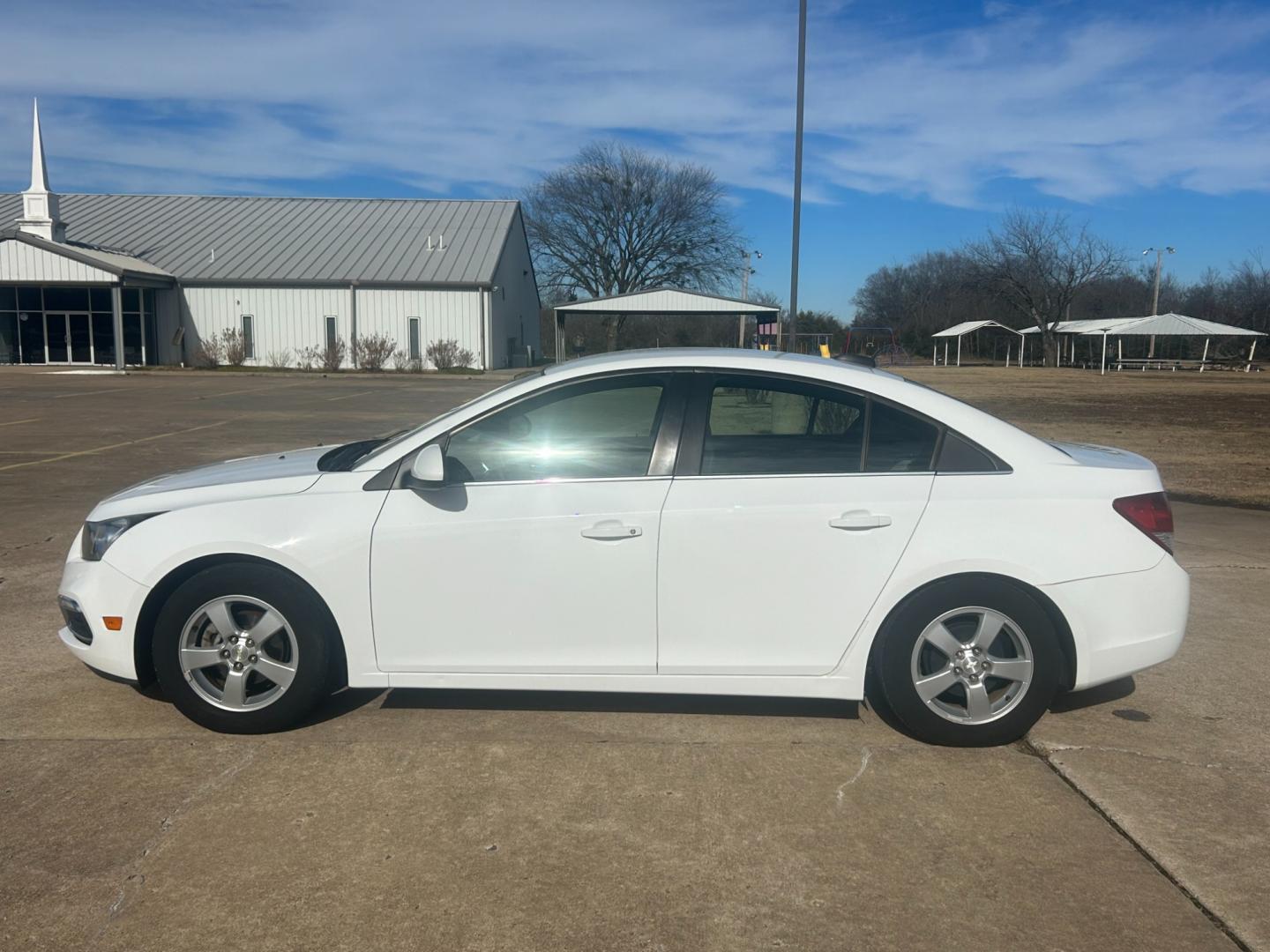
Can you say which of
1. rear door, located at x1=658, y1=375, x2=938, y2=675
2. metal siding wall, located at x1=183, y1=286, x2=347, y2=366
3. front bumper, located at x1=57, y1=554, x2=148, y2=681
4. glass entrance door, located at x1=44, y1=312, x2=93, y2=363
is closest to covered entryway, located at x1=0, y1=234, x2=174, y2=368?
glass entrance door, located at x1=44, y1=312, x2=93, y2=363

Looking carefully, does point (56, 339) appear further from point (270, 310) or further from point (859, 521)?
point (859, 521)

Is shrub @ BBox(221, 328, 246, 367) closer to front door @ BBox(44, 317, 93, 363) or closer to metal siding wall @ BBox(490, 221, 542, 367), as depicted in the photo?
front door @ BBox(44, 317, 93, 363)

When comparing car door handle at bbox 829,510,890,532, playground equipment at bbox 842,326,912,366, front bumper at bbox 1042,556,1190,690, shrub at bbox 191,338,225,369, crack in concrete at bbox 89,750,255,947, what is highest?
playground equipment at bbox 842,326,912,366

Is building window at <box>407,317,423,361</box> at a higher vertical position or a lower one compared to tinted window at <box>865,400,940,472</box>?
higher

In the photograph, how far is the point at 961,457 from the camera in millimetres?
4352

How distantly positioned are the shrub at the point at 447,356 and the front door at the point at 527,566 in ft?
134

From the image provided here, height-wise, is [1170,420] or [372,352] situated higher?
[372,352]

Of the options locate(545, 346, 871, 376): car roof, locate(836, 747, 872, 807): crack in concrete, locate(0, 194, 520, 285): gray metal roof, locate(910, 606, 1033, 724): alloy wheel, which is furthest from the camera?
locate(0, 194, 520, 285): gray metal roof

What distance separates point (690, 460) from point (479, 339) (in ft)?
136

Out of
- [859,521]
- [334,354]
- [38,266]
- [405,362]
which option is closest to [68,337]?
[38,266]

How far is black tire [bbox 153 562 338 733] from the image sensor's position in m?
4.27

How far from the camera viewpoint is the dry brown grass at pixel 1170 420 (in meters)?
13.5

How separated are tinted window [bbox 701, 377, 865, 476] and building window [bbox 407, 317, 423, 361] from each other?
41.8m

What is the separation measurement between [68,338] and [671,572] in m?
45.7
